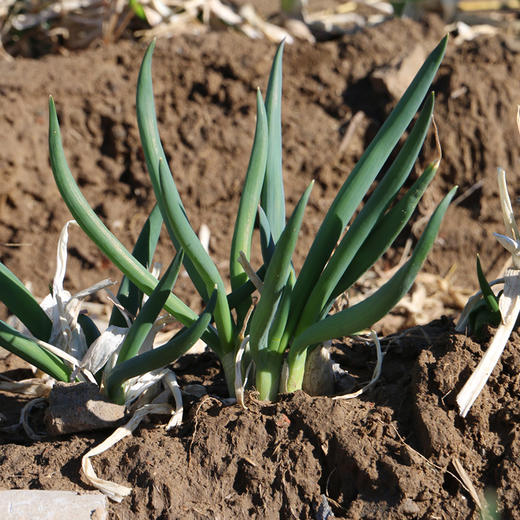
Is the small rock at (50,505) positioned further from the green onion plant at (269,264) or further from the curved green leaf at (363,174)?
the curved green leaf at (363,174)

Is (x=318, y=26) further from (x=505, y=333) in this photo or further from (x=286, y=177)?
(x=505, y=333)

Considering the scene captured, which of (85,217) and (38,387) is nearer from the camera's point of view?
(85,217)

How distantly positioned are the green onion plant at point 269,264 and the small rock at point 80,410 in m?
0.04

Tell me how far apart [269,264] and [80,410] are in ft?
1.53

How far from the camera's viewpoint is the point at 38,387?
1.53 m

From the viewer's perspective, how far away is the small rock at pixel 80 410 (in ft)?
4.37

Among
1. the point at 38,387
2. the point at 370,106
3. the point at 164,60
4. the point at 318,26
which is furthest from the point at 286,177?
the point at 38,387

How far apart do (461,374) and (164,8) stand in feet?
9.49

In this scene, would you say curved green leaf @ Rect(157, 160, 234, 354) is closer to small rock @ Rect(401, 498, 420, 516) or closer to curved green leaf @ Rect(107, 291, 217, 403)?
curved green leaf @ Rect(107, 291, 217, 403)

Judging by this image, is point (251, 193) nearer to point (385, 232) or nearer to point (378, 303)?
point (385, 232)

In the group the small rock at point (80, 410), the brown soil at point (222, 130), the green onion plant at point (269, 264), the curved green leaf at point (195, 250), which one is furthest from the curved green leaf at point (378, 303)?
the brown soil at point (222, 130)

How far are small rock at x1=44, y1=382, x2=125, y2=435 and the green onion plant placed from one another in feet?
0.12

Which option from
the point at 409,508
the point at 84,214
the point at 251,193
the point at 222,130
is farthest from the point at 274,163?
the point at 222,130

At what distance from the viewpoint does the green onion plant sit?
113cm
